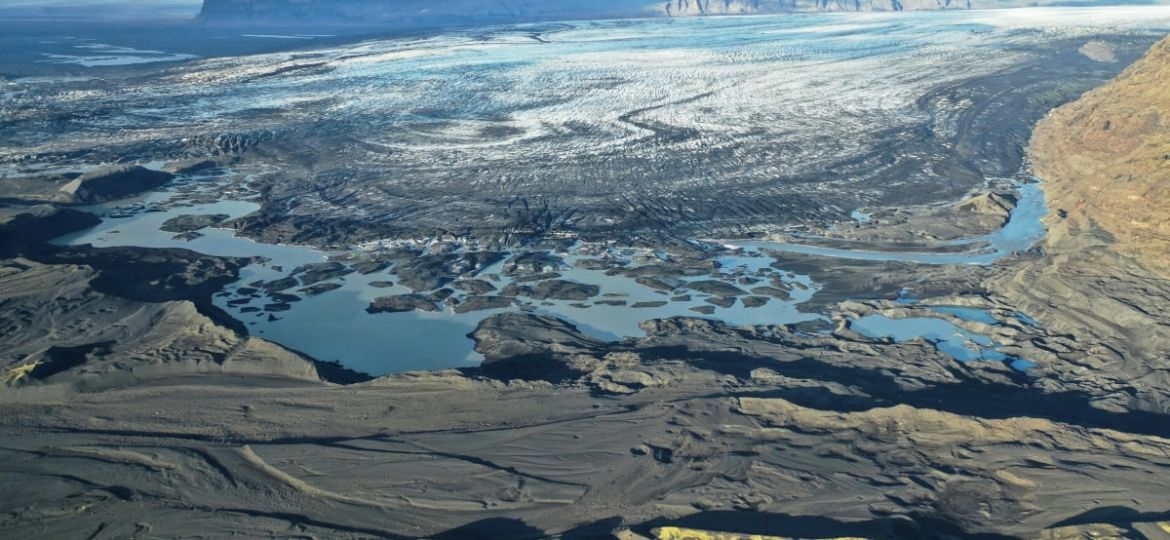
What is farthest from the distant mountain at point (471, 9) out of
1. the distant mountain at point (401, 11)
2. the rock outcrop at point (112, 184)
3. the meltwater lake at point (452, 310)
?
the meltwater lake at point (452, 310)

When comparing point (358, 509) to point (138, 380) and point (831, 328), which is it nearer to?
point (138, 380)

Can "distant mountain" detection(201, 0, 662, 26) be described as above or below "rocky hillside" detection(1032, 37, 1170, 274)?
above

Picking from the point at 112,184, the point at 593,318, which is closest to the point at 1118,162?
the point at 593,318

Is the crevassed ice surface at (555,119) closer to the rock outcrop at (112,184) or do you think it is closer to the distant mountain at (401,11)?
the rock outcrop at (112,184)

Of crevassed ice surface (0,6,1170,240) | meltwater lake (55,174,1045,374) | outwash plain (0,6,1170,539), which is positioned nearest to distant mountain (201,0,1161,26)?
crevassed ice surface (0,6,1170,240)

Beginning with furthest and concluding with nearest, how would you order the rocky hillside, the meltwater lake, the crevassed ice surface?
the crevassed ice surface < the rocky hillside < the meltwater lake

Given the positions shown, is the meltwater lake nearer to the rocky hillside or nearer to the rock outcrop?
the rocky hillside

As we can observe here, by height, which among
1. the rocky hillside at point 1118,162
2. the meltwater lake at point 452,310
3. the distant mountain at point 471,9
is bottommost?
the meltwater lake at point 452,310
